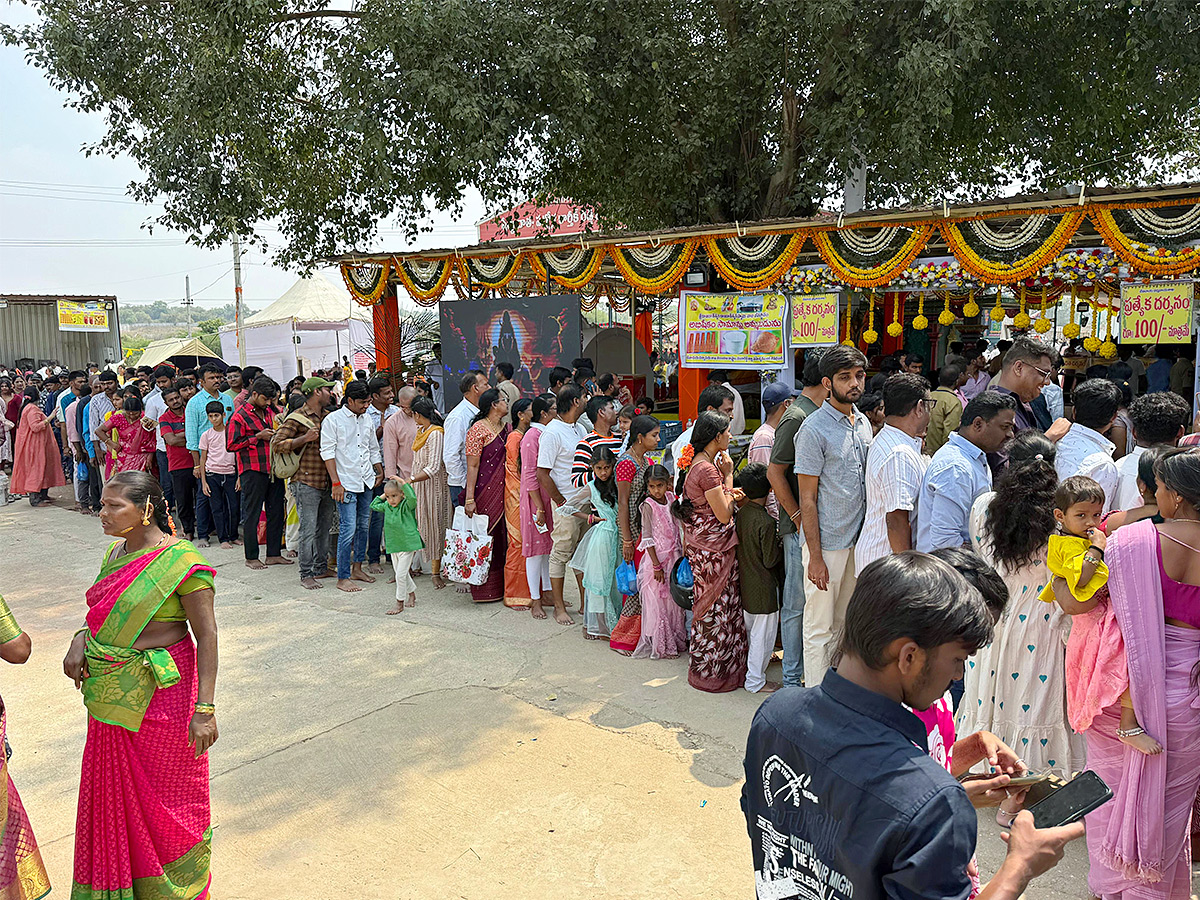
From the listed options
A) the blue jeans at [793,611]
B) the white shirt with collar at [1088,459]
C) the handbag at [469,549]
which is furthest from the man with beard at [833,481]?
the handbag at [469,549]

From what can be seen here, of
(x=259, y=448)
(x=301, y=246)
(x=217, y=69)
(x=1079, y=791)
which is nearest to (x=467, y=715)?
(x=1079, y=791)

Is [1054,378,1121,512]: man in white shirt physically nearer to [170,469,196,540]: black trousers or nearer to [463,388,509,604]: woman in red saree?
[463,388,509,604]: woman in red saree

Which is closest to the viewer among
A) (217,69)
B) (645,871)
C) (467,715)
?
(645,871)

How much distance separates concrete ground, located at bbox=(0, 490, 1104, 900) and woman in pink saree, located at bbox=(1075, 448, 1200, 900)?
508mm

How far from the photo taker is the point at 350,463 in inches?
271

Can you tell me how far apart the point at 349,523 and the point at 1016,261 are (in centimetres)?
601

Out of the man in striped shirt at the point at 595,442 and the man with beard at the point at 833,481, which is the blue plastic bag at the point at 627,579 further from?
the man with beard at the point at 833,481

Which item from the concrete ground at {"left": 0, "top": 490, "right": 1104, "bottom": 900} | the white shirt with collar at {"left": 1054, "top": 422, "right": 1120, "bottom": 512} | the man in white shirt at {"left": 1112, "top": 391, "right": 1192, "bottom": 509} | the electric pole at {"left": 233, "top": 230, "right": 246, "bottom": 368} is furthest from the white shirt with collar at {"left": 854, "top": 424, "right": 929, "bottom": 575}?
the electric pole at {"left": 233, "top": 230, "right": 246, "bottom": 368}

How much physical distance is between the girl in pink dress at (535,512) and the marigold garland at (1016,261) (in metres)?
4.04

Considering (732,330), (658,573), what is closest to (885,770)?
(658,573)

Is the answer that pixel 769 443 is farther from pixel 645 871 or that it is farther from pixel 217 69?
pixel 217 69

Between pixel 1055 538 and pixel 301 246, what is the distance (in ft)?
33.5

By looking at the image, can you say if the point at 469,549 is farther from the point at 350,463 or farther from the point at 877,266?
the point at 877,266

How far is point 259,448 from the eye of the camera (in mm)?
7641
